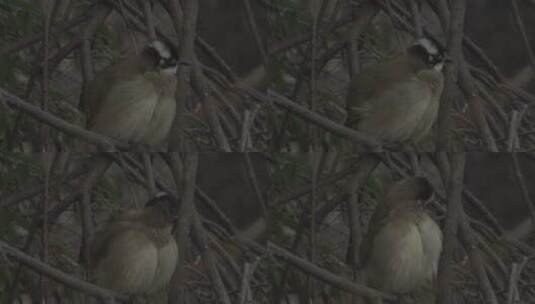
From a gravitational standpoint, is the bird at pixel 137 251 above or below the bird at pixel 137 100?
below

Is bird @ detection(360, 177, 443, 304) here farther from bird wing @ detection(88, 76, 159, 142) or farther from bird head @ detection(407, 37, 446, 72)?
bird wing @ detection(88, 76, 159, 142)

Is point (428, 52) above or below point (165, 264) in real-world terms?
above

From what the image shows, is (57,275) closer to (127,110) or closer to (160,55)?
(127,110)

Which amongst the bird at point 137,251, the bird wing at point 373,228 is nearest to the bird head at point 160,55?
the bird at point 137,251

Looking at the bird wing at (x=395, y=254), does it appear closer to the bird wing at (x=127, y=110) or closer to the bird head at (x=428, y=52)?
the bird head at (x=428, y=52)

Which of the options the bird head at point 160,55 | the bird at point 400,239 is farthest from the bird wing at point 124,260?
the bird at point 400,239

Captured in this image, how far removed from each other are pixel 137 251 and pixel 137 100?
30cm

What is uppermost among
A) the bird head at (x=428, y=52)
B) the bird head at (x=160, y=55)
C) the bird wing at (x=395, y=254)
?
the bird head at (x=160, y=55)

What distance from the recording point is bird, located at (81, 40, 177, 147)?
2.89 metres

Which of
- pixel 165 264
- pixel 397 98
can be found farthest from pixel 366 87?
pixel 165 264

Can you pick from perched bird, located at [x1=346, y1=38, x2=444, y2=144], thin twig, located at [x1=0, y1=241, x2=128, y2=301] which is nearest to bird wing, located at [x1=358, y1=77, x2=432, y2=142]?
perched bird, located at [x1=346, y1=38, x2=444, y2=144]

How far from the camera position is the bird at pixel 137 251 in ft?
9.60

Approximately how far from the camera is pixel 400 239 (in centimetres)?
295

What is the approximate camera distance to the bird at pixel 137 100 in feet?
9.50
